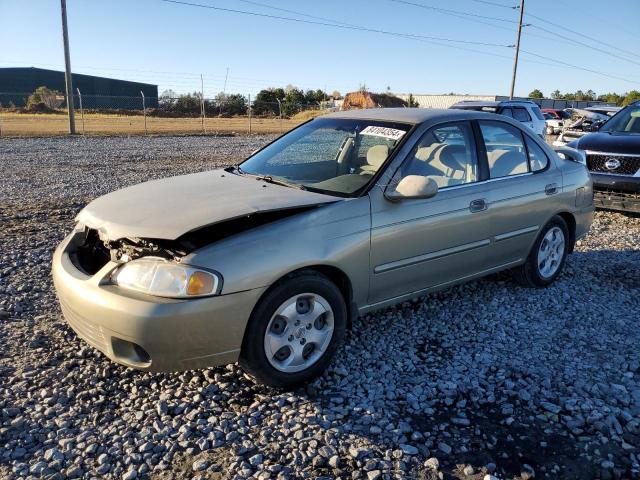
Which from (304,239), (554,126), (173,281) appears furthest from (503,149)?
(554,126)

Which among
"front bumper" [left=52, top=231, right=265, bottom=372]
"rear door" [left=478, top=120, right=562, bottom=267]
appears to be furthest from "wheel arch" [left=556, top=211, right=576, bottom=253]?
"front bumper" [left=52, top=231, right=265, bottom=372]

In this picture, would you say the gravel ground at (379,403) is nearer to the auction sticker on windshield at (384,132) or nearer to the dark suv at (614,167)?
the auction sticker on windshield at (384,132)

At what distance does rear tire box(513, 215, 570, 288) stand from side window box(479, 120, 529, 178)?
695 millimetres

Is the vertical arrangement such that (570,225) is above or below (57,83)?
below

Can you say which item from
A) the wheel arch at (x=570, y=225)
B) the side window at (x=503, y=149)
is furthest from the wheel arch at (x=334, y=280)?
the wheel arch at (x=570, y=225)

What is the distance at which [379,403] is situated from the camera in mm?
3121

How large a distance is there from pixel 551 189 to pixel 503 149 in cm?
68

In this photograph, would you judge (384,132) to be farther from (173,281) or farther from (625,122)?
(625,122)

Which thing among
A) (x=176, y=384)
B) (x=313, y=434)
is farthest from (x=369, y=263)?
(x=176, y=384)

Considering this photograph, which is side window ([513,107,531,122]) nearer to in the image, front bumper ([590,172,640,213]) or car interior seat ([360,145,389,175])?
front bumper ([590,172,640,213])

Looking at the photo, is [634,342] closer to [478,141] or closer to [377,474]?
[478,141]

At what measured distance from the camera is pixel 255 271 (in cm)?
290

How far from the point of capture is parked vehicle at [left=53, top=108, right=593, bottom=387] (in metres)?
2.85

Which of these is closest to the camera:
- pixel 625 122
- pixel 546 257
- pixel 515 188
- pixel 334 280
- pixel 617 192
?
pixel 334 280
